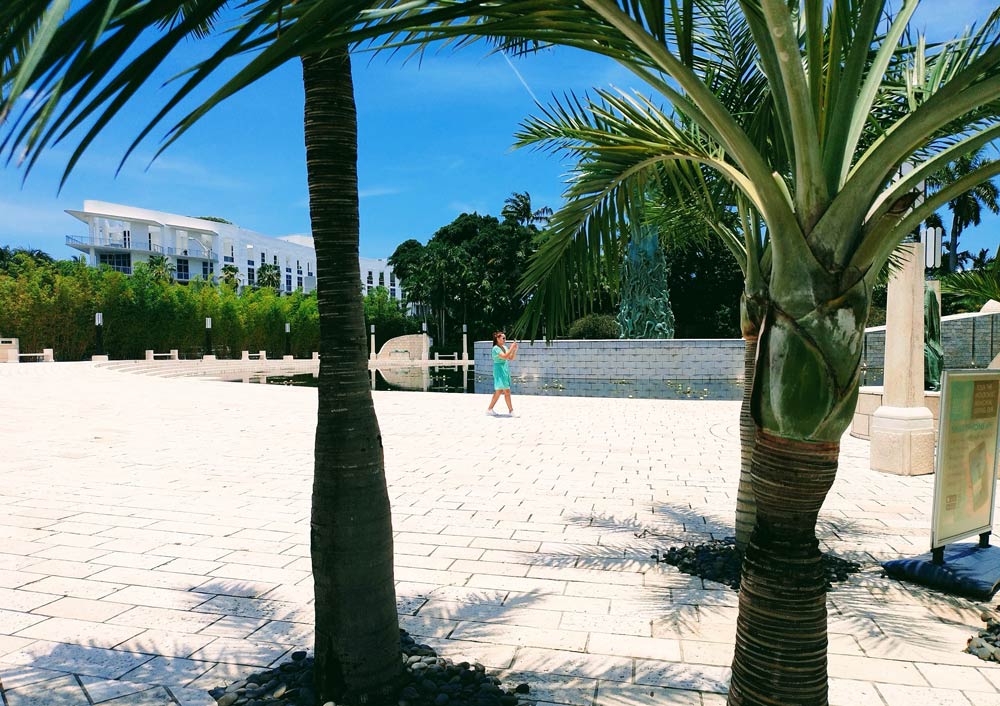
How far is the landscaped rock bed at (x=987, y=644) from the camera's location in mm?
3316

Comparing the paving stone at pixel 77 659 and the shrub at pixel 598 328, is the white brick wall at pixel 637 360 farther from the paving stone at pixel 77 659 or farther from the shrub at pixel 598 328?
the paving stone at pixel 77 659

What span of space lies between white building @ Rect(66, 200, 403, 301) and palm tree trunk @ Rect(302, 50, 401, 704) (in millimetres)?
77648

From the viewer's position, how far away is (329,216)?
8.60 ft

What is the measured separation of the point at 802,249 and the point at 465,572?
10.6 feet

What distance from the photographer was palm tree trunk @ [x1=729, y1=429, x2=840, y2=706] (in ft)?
7.08

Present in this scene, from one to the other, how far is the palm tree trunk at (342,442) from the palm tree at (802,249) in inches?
34.8

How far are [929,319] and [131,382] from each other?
21.8 m

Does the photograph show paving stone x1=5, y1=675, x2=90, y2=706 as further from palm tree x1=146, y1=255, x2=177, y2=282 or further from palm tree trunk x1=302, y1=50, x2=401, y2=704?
palm tree x1=146, y1=255, x2=177, y2=282

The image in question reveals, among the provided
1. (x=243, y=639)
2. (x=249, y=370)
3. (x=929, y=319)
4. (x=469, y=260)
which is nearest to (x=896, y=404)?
(x=929, y=319)

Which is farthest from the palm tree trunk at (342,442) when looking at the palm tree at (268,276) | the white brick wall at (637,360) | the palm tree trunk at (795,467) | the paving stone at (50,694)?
the palm tree at (268,276)

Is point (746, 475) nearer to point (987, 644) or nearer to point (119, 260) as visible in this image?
point (987, 644)

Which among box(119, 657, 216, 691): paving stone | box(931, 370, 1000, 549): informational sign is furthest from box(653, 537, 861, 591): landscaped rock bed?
box(119, 657, 216, 691): paving stone

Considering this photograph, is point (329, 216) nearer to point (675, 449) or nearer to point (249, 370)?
point (675, 449)

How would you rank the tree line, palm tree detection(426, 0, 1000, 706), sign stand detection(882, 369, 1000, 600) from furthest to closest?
the tree line → sign stand detection(882, 369, 1000, 600) → palm tree detection(426, 0, 1000, 706)
